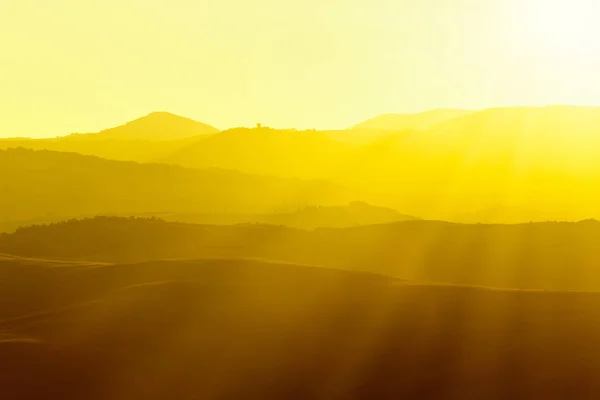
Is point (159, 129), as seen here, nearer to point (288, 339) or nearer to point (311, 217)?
point (311, 217)

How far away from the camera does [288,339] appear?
12734mm

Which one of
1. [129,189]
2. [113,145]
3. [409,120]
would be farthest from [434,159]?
[409,120]

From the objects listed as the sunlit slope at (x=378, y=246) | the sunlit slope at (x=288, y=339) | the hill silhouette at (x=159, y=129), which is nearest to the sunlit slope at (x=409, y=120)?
the hill silhouette at (x=159, y=129)

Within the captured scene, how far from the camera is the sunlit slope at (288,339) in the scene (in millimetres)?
10570

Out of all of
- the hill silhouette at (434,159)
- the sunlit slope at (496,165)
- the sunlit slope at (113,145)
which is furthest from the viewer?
the sunlit slope at (113,145)

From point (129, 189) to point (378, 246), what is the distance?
3214cm

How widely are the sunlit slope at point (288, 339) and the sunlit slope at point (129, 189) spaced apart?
3121 centimetres

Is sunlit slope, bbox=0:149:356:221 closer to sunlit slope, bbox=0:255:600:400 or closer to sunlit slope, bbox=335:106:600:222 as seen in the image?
sunlit slope, bbox=335:106:600:222

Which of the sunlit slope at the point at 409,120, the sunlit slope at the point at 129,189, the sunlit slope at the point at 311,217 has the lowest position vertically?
the sunlit slope at the point at 311,217

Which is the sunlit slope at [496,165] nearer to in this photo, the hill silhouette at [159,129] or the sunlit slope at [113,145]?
the sunlit slope at [113,145]

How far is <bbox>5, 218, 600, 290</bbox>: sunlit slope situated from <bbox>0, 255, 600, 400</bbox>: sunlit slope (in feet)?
22.6

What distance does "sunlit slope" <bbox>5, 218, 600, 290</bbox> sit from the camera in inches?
953

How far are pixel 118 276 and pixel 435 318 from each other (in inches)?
373

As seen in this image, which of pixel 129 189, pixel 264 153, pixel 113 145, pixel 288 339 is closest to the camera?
pixel 288 339
